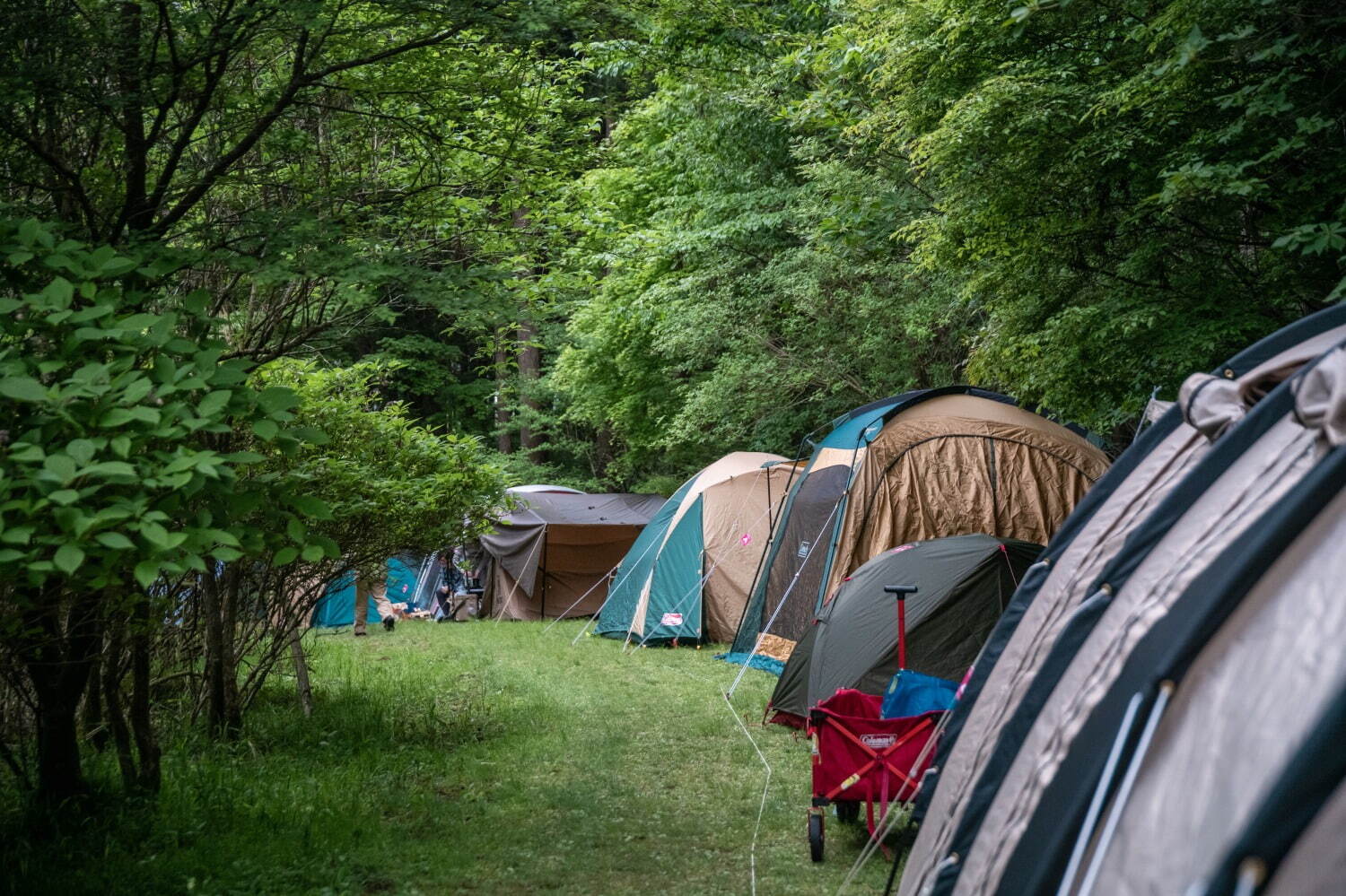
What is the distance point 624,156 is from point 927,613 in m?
3.97

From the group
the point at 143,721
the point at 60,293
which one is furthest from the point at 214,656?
the point at 60,293

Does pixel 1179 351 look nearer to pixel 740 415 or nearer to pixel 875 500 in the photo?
pixel 875 500

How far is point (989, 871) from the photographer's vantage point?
220 centimetres

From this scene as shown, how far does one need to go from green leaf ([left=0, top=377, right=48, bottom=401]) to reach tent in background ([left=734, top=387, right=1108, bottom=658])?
7.52 m

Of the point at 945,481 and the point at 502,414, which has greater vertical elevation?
the point at 945,481

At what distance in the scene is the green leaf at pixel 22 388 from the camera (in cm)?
259

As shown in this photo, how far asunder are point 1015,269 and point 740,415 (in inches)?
303

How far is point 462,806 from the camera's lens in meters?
5.86

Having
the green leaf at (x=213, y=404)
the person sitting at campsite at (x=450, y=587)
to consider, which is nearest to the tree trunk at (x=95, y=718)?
the green leaf at (x=213, y=404)

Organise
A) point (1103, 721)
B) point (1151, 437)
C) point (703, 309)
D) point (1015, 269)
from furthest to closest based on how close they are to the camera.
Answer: point (703, 309) → point (1015, 269) → point (1151, 437) → point (1103, 721)

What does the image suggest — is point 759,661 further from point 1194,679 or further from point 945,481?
point 1194,679

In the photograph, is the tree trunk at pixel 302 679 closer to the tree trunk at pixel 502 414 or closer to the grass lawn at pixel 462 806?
the grass lawn at pixel 462 806

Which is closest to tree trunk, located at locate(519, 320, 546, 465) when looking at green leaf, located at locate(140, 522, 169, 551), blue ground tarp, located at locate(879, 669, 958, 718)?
blue ground tarp, located at locate(879, 669, 958, 718)

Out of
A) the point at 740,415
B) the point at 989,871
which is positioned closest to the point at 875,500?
the point at 740,415
